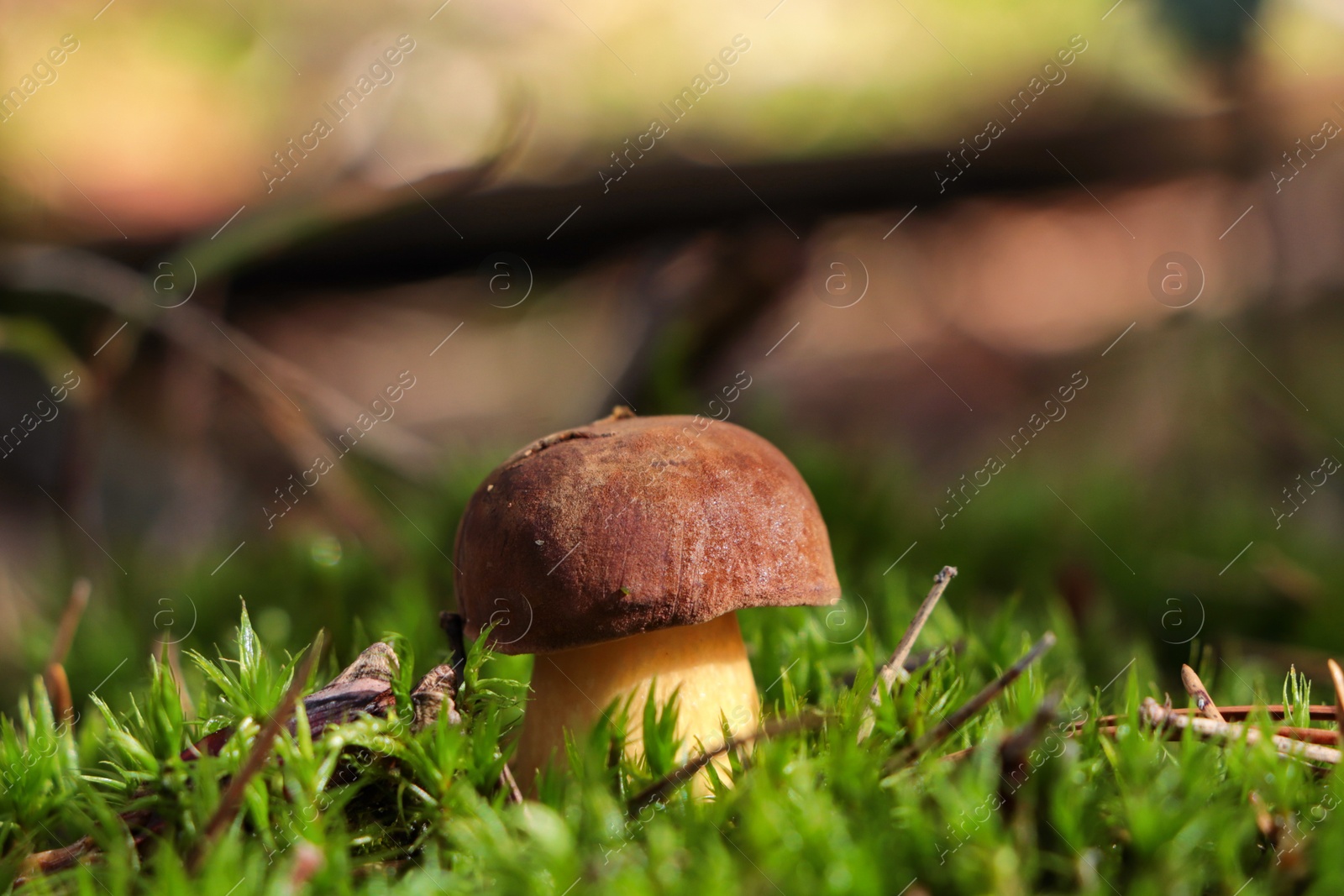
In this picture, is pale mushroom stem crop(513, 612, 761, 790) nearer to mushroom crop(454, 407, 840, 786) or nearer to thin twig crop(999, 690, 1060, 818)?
mushroom crop(454, 407, 840, 786)

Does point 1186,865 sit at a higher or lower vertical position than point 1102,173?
lower

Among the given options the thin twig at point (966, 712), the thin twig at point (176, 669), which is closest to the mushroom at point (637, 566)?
the thin twig at point (966, 712)

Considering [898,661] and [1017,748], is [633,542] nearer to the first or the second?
[898,661]

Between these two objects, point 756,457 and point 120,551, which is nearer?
point 756,457

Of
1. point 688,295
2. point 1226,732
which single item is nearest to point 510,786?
point 1226,732

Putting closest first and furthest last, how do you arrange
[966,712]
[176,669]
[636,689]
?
[966,712] < [636,689] < [176,669]

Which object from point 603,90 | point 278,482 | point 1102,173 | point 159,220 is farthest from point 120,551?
point 1102,173

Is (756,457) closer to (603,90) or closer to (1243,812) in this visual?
(1243,812)
